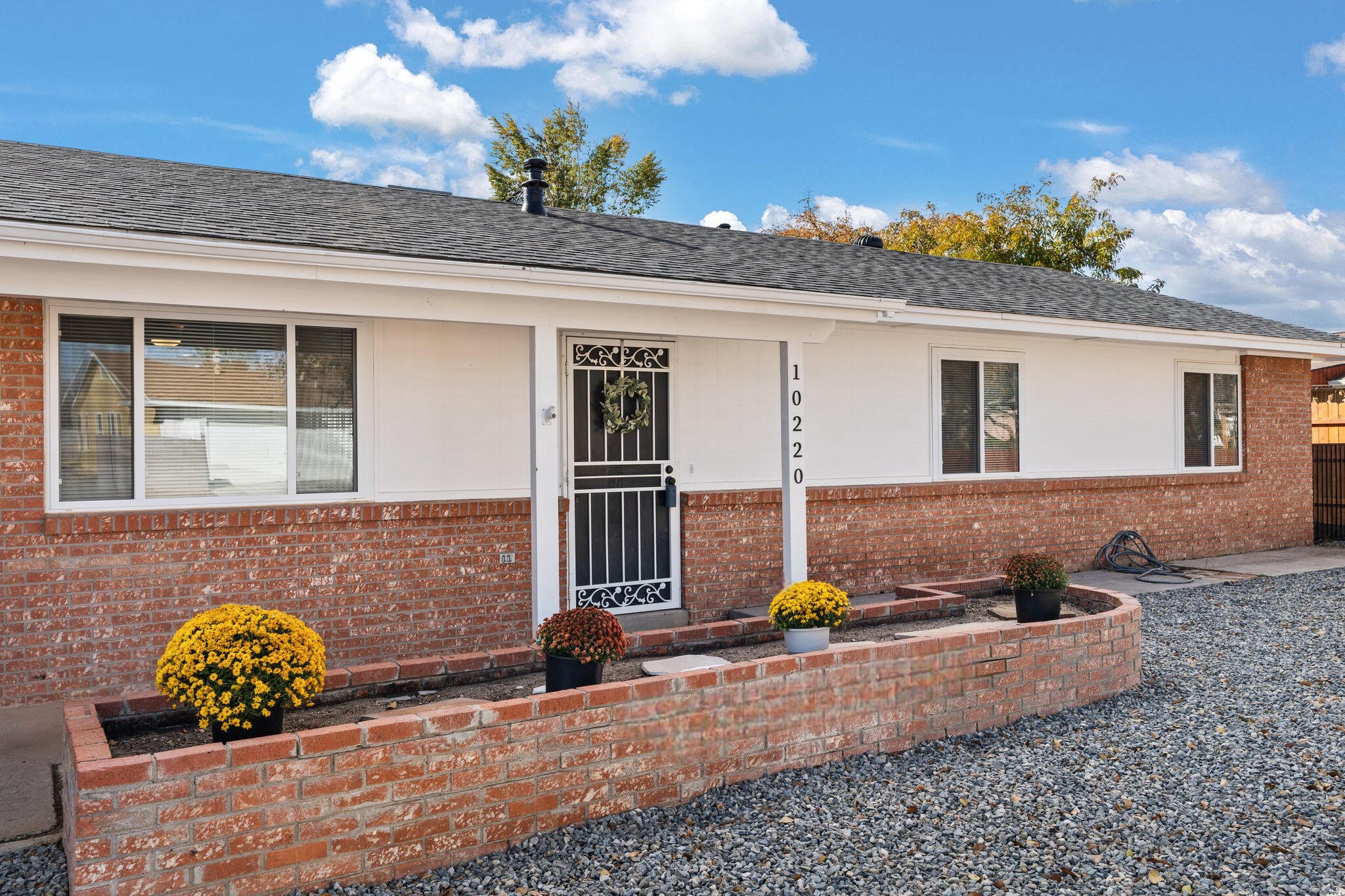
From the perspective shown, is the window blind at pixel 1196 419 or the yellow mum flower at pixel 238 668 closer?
the yellow mum flower at pixel 238 668

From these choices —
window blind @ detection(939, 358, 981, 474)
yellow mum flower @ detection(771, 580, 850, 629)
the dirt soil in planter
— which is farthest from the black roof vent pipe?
yellow mum flower @ detection(771, 580, 850, 629)

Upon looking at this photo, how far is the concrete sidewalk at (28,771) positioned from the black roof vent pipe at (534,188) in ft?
19.6

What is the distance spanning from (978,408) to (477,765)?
25.2 ft

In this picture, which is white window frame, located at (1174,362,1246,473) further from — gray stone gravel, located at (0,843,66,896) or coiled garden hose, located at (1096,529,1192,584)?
gray stone gravel, located at (0,843,66,896)

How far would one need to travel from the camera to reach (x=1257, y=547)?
1247 cm

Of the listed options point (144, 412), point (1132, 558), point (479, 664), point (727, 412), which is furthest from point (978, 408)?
point (144, 412)

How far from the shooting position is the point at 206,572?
20.6ft

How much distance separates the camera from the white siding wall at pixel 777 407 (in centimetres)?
711

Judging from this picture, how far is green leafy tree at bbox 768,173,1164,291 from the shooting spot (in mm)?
26109

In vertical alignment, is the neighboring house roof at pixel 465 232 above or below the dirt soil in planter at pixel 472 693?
above

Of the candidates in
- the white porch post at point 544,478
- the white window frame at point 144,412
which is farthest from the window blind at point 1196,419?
the white window frame at point 144,412

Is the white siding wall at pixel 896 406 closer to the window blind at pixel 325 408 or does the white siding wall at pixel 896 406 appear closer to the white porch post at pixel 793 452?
the white porch post at pixel 793 452

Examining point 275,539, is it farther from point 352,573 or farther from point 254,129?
point 254,129

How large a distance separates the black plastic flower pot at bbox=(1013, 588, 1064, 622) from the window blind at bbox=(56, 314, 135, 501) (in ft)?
19.6
